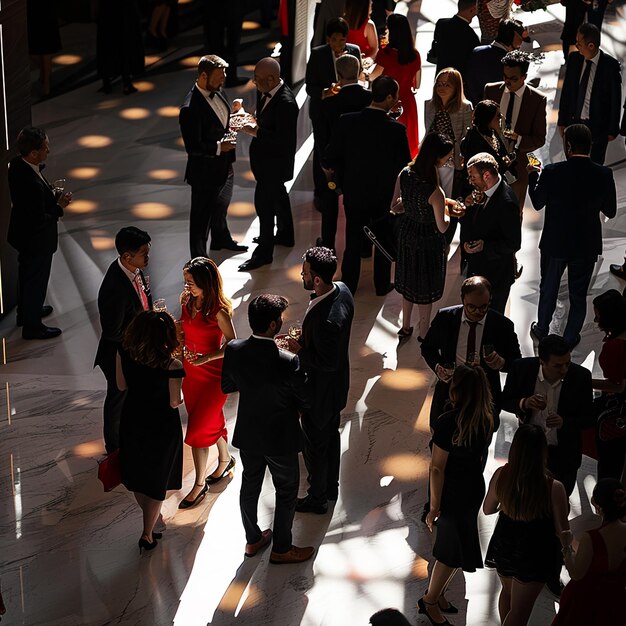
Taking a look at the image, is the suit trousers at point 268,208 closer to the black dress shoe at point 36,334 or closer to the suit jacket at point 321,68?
the suit jacket at point 321,68

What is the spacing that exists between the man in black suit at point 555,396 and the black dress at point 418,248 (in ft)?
5.44

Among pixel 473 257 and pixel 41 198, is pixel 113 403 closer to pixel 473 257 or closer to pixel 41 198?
pixel 41 198

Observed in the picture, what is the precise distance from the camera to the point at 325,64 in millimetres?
8203

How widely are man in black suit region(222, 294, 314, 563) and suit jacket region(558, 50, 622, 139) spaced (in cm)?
436

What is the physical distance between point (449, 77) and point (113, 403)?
119 inches

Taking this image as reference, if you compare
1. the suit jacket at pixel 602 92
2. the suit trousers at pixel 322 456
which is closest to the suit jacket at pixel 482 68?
the suit jacket at pixel 602 92

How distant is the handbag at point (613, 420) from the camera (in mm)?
5277

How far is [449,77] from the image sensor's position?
7.21m

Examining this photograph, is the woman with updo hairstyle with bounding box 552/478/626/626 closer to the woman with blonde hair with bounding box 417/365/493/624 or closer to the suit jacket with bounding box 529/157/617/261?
the woman with blonde hair with bounding box 417/365/493/624

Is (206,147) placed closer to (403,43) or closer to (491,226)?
(403,43)

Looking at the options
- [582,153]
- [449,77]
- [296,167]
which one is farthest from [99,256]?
[582,153]

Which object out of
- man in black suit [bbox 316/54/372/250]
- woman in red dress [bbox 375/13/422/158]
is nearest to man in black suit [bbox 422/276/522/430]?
man in black suit [bbox 316/54/372/250]

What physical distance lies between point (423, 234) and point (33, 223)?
229 cm

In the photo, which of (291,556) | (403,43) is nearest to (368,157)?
(403,43)
